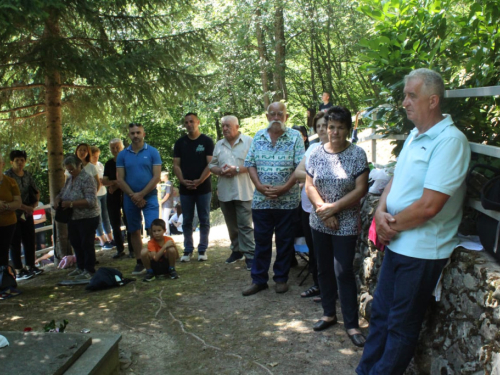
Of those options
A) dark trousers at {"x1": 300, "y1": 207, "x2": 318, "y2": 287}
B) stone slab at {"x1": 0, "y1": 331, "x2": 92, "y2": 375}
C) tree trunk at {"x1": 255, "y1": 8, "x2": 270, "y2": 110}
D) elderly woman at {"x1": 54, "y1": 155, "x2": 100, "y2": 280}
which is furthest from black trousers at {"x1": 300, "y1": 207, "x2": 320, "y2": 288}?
tree trunk at {"x1": 255, "y1": 8, "x2": 270, "y2": 110}

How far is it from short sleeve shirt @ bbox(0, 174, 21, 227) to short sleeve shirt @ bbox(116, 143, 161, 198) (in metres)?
1.36

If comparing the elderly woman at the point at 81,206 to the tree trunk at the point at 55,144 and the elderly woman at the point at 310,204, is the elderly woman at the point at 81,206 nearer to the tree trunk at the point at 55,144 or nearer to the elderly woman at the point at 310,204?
the tree trunk at the point at 55,144

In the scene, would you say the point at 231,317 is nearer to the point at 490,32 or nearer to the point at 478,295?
the point at 478,295

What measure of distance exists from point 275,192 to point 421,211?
2.50 metres

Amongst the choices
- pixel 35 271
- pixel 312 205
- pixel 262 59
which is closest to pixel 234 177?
pixel 312 205

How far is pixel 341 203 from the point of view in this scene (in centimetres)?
390

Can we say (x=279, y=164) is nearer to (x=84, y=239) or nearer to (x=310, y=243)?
(x=310, y=243)

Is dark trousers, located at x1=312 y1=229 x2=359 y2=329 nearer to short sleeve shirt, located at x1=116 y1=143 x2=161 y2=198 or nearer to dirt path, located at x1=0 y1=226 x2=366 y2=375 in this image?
dirt path, located at x1=0 y1=226 x2=366 y2=375

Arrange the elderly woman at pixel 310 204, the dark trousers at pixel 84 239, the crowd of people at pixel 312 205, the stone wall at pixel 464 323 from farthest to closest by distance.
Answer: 1. the dark trousers at pixel 84 239
2. the elderly woman at pixel 310 204
3. the crowd of people at pixel 312 205
4. the stone wall at pixel 464 323

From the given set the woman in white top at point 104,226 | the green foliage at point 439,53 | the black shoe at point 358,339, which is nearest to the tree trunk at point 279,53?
the woman in white top at point 104,226

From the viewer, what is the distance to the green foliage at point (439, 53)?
3127 millimetres

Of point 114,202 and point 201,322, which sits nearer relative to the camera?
point 201,322

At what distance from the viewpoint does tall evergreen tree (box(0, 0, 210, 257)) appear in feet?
21.5

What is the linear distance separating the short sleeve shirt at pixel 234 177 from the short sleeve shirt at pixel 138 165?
0.87m
